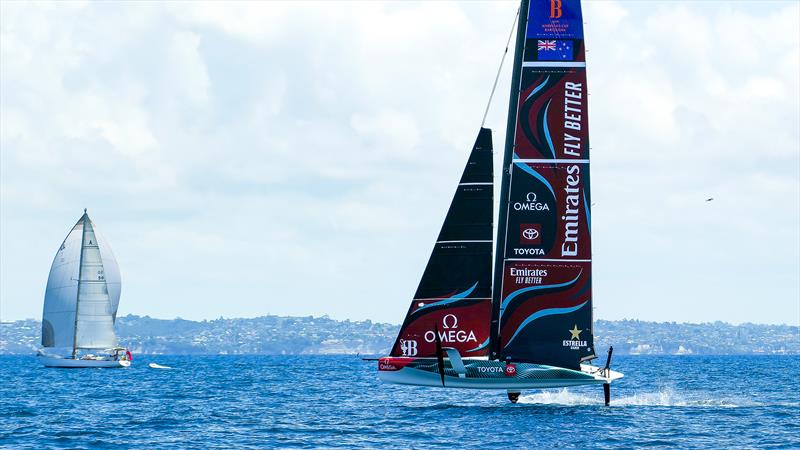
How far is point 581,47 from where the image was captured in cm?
4059

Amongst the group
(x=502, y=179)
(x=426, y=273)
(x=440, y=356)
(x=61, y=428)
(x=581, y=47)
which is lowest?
(x=61, y=428)

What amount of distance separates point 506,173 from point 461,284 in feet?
14.2

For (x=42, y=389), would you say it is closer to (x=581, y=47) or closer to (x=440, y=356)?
(x=440, y=356)

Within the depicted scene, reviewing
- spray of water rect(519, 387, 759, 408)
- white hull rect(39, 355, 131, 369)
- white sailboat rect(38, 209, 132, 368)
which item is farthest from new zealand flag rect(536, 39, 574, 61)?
white hull rect(39, 355, 131, 369)

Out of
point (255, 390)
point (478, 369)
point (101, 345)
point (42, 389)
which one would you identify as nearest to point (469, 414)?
point (478, 369)

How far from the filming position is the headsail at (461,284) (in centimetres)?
4056

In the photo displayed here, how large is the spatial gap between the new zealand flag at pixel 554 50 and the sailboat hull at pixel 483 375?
11044 mm

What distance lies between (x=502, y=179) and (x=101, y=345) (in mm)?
67637

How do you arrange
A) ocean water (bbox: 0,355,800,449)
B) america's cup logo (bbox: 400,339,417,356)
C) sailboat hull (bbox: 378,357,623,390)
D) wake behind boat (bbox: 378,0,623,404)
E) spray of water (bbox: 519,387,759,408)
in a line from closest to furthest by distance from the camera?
ocean water (bbox: 0,355,800,449)
sailboat hull (bbox: 378,357,623,390)
wake behind boat (bbox: 378,0,623,404)
america's cup logo (bbox: 400,339,417,356)
spray of water (bbox: 519,387,759,408)

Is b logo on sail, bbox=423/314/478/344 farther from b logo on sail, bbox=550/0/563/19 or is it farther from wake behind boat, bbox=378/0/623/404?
b logo on sail, bbox=550/0/563/19

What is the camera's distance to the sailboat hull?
39.5 meters

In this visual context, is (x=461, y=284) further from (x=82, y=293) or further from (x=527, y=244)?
(x=82, y=293)

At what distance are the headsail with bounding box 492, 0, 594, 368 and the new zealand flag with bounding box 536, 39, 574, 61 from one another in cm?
4

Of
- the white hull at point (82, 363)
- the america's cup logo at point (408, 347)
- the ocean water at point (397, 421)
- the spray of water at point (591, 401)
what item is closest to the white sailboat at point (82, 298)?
the white hull at point (82, 363)
